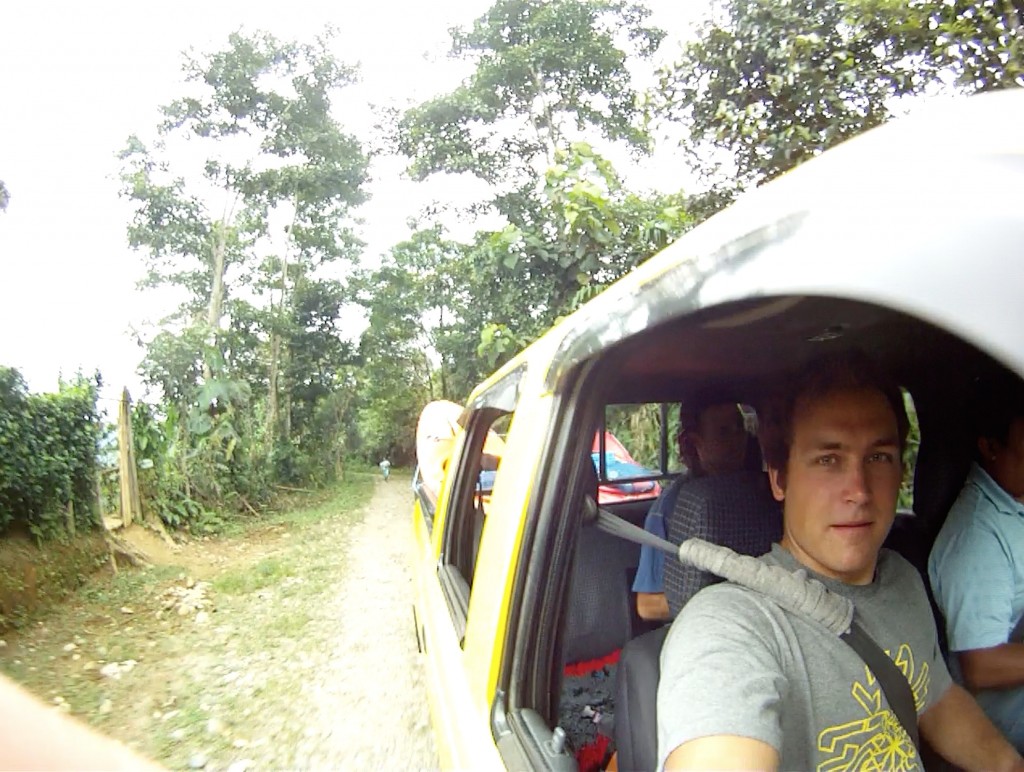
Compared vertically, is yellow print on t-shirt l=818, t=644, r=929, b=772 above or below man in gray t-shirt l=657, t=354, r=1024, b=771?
below

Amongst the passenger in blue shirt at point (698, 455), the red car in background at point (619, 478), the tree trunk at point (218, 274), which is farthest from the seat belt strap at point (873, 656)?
the tree trunk at point (218, 274)

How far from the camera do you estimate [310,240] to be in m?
15.5

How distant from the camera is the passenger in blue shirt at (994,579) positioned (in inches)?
61.3

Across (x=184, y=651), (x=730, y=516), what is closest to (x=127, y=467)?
(x=184, y=651)

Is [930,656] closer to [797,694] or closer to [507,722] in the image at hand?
[797,694]

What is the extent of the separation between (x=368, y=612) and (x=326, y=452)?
11341 mm

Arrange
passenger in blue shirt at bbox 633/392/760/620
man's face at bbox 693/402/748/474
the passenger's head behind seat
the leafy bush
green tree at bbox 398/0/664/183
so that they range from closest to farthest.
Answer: the passenger's head behind seat
passenger in blue shirt at bbox 633/392/760/620
man's face at bbox 693/402/748/474
the leafy bush
green tree at bbox 398/0/664/183

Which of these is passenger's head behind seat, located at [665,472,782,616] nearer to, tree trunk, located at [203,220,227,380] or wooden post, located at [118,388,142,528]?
wooden post, located at [118,388,142,528]

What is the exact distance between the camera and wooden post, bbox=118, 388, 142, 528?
7.69m

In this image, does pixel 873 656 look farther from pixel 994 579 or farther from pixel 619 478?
pixel 619 478

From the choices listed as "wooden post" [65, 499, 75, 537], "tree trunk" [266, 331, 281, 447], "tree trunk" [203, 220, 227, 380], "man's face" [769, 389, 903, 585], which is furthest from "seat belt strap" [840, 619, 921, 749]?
"tree trunk" [203, 220, 227, 380]

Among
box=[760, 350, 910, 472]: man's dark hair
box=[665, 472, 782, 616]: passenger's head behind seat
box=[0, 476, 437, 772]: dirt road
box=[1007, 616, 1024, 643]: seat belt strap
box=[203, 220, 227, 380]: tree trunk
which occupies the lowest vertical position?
box=[0, 476, 437, 772]: dirt road

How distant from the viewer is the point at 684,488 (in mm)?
1944

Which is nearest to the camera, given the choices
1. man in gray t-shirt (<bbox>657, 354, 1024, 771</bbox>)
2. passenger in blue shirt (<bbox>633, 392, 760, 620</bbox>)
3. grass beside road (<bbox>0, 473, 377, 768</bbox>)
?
man in gray t-shirt (<bbox>657, 354, 1024, 771</bbox>)
